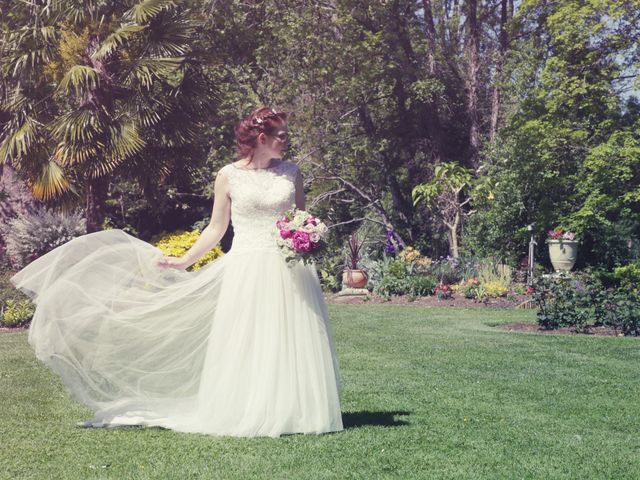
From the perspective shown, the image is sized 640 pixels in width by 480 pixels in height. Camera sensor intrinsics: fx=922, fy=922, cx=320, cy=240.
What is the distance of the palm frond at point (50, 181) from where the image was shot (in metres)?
17.2

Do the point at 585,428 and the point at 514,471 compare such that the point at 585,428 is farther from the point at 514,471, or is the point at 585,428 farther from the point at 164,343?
the point at 164,343

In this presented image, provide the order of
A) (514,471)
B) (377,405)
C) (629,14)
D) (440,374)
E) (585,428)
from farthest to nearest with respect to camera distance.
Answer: (629,14) → (440,374) → (377,405) → (585,428) → (514,471)

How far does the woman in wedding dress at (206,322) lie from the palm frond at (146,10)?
11.8 m

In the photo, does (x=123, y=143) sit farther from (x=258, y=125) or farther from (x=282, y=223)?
(x=282, y=223)

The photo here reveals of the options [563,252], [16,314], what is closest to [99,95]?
[16,314]

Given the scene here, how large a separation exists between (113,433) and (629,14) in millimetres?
18952

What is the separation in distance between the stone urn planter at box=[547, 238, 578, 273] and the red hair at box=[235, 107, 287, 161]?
1612 cm

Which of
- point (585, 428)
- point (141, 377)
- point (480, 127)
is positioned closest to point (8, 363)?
point (141, 377)

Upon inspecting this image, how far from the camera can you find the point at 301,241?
6047 millimetres

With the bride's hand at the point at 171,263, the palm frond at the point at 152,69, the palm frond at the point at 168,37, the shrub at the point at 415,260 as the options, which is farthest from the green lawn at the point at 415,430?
the shrub at the point at 415,260

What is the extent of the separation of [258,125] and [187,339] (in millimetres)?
1588

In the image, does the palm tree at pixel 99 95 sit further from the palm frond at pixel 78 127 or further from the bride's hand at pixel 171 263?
the bride's hand at pixel 171 263

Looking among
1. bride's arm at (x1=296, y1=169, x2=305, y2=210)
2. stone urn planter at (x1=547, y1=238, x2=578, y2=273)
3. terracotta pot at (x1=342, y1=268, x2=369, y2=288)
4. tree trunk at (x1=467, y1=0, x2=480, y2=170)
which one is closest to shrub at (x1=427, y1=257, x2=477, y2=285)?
terracotta pot at (x1=342, y1=268, x2=369, y2=288)

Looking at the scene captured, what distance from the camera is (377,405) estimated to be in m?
7.43
